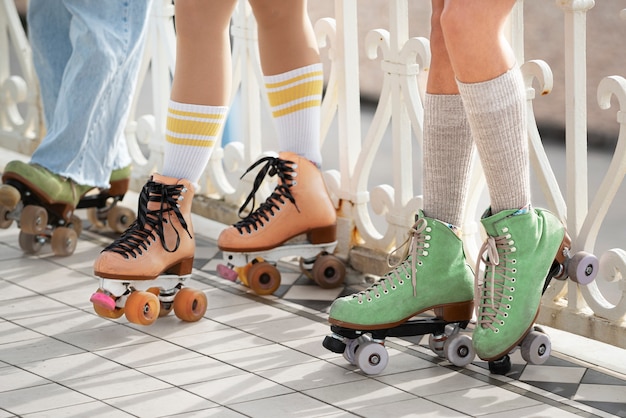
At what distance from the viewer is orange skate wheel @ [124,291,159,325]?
2543 mm

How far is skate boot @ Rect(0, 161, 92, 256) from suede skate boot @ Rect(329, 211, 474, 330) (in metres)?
1.10

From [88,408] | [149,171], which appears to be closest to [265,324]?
[88,408]

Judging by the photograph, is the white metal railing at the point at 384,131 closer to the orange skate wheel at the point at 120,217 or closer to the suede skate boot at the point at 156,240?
the orange skate wheel at the point at 120,217

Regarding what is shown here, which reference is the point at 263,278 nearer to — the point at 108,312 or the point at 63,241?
the point at 108,312

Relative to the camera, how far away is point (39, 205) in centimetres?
315

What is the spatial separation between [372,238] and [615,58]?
330 centimetres

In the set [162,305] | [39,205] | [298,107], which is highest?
[298,107]

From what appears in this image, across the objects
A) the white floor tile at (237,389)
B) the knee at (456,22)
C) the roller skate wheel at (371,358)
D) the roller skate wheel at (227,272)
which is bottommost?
the white floor tile at (237,389)

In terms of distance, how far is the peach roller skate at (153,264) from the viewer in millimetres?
2555

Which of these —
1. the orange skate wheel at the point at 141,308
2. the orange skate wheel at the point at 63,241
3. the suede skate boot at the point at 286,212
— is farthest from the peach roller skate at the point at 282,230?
the orange skate wheel at the point at 63,241

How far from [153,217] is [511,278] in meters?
0.85

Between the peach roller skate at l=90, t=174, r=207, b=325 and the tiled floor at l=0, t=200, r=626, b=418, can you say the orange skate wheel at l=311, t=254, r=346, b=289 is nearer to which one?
the tiled floor at l=0, t=200, r=626, b=418

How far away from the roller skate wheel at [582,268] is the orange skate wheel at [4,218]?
5.15 ft

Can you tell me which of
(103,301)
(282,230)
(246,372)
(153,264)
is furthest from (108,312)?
(282,230)
